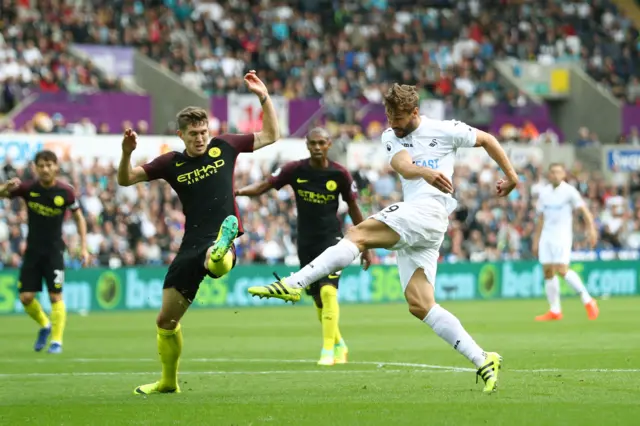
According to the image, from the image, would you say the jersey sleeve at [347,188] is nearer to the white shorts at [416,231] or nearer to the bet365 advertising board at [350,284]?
the white shorts at [416,231]

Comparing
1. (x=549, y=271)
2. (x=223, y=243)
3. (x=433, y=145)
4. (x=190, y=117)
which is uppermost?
(x=190, y=117)

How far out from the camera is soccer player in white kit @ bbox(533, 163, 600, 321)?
73.4 feet

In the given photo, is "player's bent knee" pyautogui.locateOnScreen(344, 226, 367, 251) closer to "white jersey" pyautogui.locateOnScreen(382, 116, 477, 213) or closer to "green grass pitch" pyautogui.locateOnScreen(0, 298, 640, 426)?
"white jersey" pyautogui.locateOnScreen(382, 116, 477, 213)

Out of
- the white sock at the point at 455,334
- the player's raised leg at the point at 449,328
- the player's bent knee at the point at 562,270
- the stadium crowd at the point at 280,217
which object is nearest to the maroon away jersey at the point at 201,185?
the player's raised leg at the point at 449,328

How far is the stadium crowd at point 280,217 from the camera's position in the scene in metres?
27.8

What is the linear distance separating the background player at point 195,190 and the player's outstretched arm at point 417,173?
1073 mm

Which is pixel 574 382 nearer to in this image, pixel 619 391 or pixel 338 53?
pixel 619 391

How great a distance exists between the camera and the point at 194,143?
36.1 feet

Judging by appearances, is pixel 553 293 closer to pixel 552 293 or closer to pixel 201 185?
pixel 552 293

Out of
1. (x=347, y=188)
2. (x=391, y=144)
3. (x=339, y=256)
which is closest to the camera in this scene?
(x=339, y=256)

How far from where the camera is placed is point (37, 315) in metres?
17.2

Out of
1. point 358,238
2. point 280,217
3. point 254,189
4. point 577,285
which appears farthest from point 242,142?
point 280,217

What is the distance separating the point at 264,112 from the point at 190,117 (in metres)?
0.62

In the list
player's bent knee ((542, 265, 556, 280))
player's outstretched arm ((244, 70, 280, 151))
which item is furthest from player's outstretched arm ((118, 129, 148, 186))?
player's bent knee ((542, 265, 556, 280))
